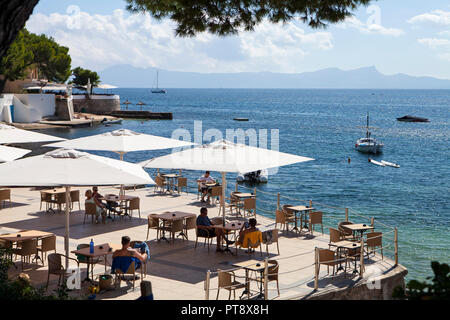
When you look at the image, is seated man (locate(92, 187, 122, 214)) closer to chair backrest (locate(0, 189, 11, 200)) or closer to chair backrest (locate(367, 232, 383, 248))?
chair backrest (locate(0, 189, 11, 200))

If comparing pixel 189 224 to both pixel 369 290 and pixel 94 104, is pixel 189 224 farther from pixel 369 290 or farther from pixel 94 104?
pixel 94 104

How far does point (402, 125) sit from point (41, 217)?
91.0 metres

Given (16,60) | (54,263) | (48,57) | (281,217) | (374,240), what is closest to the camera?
(54,263)

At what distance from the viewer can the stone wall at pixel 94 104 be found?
9219 cm

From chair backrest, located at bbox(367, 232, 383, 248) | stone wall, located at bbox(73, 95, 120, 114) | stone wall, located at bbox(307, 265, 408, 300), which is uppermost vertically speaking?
stone wall, located at bbox(73, 95, 120, 114)

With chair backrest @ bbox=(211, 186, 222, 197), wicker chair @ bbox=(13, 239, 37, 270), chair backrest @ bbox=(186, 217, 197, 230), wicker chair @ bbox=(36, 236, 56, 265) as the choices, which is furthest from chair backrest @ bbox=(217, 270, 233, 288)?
chair backrest @ bbox=(211, 186, 222, 197)

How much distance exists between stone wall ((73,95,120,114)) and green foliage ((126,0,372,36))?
3365 inches

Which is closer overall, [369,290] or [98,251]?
[98,251]

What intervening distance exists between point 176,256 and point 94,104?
85.5 m

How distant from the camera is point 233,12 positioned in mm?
9297

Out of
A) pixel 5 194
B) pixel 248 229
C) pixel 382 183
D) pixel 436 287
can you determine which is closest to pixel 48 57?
pixel 382 183

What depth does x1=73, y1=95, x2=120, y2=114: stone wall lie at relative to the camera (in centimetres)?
9219
